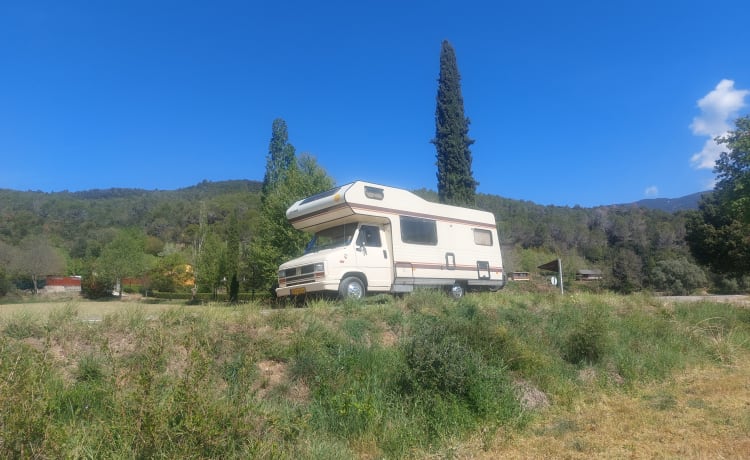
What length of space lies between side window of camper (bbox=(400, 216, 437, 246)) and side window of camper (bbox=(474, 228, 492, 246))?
2.02 meters

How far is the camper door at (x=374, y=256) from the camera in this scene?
11695mm

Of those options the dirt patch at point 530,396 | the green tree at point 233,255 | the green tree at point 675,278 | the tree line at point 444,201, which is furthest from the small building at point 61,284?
the dirt patch at point 530,396

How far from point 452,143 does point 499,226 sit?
23.7 m

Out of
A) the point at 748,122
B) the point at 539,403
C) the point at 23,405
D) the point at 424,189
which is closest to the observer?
the point at 23,405

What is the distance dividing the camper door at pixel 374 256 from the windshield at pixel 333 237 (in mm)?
280

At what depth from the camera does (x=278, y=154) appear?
3309 cm

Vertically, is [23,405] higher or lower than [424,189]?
lower

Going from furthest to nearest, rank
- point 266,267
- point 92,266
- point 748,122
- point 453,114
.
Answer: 1. point 92,266
2. point 453,114
3. point 266,267
4. point 748,122

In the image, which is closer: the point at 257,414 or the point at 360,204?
the point at 257,414

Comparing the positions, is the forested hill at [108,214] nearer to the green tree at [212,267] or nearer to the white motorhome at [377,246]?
the green tree at [212,267]

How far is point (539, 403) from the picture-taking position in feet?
23.8

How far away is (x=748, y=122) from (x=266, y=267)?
2093cm

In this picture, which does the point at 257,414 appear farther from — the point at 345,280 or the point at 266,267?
the point at 266,267

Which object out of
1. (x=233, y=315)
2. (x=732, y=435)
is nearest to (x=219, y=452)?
(x=233, y=315)
